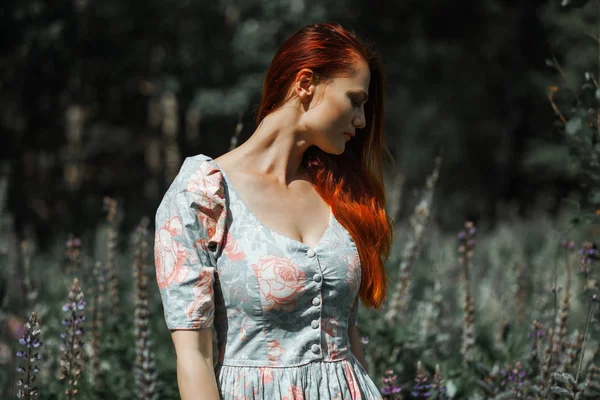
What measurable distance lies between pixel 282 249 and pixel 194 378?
0.40 metres

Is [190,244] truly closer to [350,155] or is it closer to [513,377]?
[350,155]

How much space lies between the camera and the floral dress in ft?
6.08

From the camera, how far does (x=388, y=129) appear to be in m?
20.2

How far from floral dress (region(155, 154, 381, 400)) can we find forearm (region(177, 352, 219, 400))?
9 cm

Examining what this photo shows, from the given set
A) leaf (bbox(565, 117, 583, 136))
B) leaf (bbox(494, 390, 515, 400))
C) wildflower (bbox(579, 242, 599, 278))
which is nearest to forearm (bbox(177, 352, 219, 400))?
leaf (bbox(494, 390, 515, 400))

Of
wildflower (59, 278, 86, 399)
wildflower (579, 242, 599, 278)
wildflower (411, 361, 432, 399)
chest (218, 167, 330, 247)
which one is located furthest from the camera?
wildflower (579, 242, 599, 278)

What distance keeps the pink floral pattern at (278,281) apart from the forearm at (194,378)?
22cm

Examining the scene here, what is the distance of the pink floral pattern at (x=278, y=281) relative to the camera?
6.24 feet

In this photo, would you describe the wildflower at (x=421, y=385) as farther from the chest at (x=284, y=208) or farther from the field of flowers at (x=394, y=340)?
the chest at (x=284, y=208)

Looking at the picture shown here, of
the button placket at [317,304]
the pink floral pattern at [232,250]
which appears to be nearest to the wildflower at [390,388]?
the button placket at [317,304]

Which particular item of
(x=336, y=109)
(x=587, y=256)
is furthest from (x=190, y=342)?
(x=587, y=256)

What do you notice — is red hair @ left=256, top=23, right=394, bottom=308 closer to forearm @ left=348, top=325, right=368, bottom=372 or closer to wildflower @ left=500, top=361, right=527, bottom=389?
forearm @ left=348, top=325, right=368, bottom=372

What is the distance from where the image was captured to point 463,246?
3.26 meters

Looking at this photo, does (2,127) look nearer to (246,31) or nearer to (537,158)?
(246,31)
